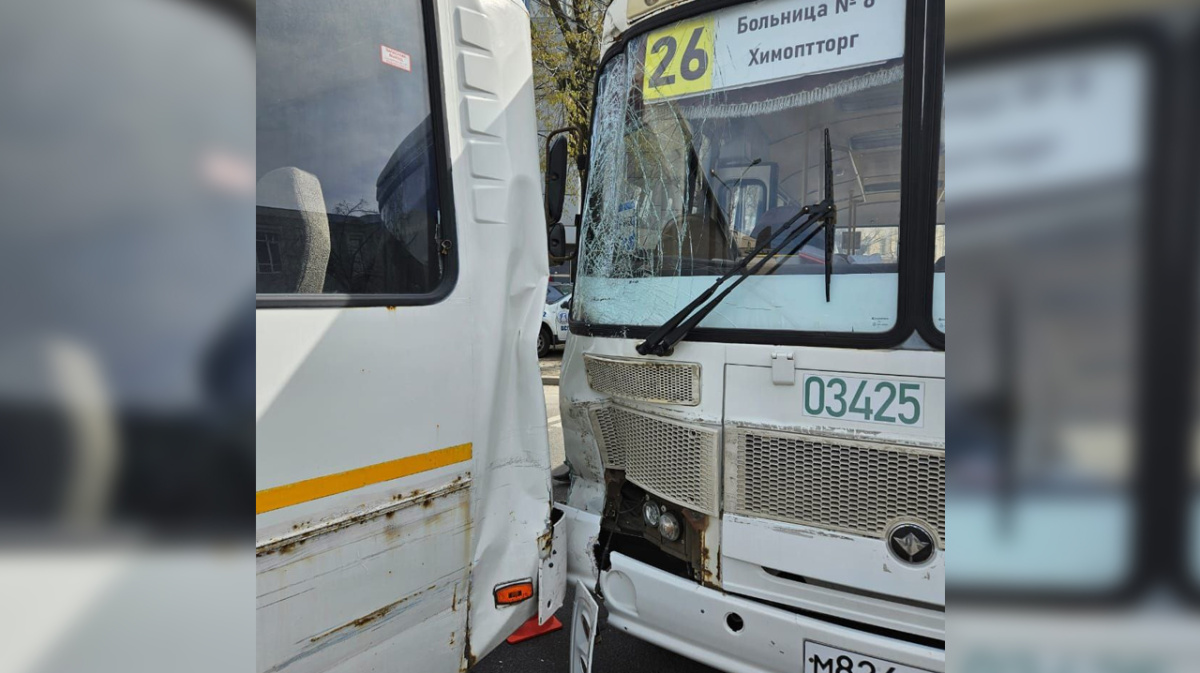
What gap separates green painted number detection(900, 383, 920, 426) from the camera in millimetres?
2023

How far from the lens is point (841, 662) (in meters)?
2.12

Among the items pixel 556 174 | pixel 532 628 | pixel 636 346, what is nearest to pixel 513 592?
pixel 532 628

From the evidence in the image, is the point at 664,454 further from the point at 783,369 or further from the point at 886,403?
the point at 886,403

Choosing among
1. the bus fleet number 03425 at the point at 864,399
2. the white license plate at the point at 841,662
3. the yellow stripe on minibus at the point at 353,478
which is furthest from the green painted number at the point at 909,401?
the yellow stripe on minibus at the point at 353,478

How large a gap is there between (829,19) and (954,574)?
6.86 ft

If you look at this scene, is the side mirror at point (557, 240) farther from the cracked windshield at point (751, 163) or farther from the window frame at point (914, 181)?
the window frame at point (914, 181)

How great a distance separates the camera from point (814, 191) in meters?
2.30

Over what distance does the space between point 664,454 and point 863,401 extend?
77 cm

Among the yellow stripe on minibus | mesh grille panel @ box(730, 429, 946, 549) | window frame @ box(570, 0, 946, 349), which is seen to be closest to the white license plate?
mesh grille panel @ box(730, 429, 946, 549)

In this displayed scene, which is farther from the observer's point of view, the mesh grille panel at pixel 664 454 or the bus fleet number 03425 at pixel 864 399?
the mesh grille panel at pixel 664 454

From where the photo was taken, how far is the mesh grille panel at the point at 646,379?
8.05 ft

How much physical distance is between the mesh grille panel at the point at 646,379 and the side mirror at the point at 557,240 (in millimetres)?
587

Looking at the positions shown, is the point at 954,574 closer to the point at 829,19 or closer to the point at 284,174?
the point at 284,174

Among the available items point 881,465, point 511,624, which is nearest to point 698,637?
point 511,624
